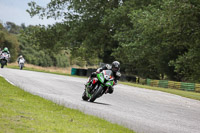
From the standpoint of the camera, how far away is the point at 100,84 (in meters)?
13.2

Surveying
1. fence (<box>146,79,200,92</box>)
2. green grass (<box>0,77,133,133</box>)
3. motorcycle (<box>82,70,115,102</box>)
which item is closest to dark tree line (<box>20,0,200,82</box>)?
fence (<box>146,79,200,92</box>)

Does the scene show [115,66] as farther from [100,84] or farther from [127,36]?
[127,36]

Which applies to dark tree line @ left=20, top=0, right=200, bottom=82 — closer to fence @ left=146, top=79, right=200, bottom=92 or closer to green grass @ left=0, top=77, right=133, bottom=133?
fence @ left=146, top=79, right=200, bottom=92

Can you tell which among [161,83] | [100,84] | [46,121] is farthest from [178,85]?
[46,121]

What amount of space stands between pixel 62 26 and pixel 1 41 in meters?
35.5

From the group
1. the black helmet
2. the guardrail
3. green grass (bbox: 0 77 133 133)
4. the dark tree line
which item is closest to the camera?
green grass (bbox: 0 77 133 133)

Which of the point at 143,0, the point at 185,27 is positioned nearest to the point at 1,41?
the point at 143,0

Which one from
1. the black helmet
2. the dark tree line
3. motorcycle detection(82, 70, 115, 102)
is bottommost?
motorcycle detection(82, 70, 115, 102)

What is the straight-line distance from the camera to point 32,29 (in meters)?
48.8

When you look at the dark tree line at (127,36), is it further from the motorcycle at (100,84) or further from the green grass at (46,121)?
the green grass at (46,121)

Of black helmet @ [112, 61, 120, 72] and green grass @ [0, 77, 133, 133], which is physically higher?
black helmet @ [112, 61, 120, 72]

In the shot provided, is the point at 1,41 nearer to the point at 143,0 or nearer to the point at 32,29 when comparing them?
the point at 32,29

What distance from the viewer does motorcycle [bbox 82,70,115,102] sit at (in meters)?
13.0

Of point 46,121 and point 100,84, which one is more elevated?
point 100,84
